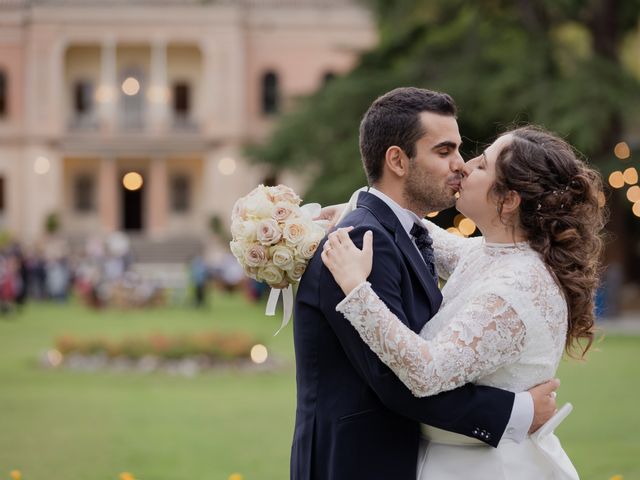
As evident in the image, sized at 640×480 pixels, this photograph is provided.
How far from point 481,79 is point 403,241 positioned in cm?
1818

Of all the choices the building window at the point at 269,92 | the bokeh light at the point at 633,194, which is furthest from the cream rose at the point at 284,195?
the building window at the point at 269,92

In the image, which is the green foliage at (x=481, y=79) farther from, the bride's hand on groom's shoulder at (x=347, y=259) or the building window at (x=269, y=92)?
the building window at (x=269, y=92)

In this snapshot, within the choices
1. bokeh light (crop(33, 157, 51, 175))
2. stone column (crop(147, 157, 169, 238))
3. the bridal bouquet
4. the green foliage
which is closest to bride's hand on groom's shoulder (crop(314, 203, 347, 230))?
the bridal bouquet

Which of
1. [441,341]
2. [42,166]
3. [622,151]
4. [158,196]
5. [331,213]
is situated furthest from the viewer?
[158,196]

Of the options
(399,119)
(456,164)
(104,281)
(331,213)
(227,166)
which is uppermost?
(227,166)

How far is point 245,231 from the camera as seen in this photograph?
135 inches

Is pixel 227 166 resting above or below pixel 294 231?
above

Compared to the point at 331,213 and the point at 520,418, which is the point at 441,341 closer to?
the point at 520,418

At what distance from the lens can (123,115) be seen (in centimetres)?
4425

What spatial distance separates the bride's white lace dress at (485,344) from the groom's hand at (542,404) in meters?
0.03

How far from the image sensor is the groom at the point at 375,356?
3.18 metres

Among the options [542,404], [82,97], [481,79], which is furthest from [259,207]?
[82,97]

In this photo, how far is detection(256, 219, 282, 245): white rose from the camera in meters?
3.35

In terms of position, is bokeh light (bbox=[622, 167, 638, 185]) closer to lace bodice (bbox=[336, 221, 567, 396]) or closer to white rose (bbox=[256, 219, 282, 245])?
lace bodice (bbox=[336, 221, 567, 396])
